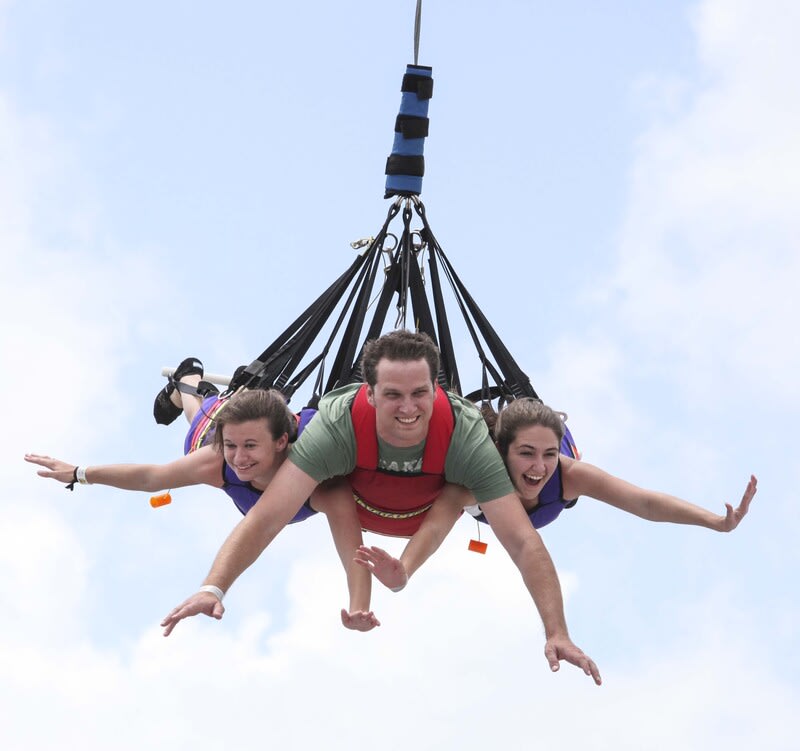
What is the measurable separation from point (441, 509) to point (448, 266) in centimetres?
116

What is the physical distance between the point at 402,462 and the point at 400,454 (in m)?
0.04

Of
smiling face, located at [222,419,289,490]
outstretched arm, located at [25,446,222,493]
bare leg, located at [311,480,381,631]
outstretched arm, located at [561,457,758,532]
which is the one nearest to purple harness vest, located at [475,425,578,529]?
outstretched arm, located at [561,457,758,532]

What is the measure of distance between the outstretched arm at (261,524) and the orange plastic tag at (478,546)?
3.06 feet

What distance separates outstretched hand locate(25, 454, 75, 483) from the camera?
5.98 meters

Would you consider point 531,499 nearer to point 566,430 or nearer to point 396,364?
point 566,430

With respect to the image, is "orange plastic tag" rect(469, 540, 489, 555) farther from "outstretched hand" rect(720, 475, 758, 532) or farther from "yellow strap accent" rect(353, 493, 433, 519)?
"outstretched hand" rect(720, 475, 758, 532)

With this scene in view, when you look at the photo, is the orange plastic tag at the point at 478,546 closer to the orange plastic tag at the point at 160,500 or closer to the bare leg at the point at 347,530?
the bare leg at the point at 347,530

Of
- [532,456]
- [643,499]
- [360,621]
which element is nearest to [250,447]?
[360,621]

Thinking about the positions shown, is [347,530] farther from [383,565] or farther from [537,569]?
[537,569]

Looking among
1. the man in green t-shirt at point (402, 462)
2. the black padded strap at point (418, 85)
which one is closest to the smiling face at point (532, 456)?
the man in green t-shirt at point (402, 462)

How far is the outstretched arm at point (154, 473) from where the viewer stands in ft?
18.9

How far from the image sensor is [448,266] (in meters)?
6.10

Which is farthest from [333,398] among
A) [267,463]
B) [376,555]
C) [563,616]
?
[563,616]

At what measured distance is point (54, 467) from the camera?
602cm
